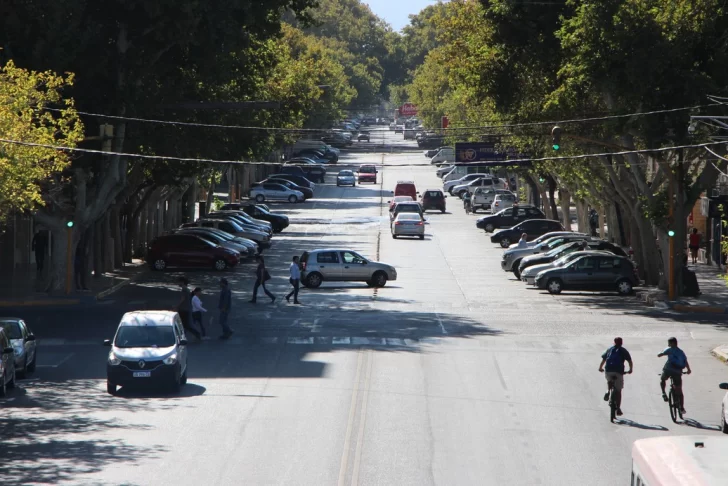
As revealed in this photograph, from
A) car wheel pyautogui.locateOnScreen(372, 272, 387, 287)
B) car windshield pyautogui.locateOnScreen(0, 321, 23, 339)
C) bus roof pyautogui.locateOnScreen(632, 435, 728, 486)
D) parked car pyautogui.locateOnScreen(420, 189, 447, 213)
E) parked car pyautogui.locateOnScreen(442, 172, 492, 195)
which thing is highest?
parked car pyautogui.locateOnScreen(442, 172, 492, 195)

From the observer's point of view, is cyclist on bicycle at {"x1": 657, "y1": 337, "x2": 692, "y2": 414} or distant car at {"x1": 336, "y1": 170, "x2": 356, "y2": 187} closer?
cyclist on bicycle at {"x1": 657, "y1": 337, "x2": 692, "y2": 414}

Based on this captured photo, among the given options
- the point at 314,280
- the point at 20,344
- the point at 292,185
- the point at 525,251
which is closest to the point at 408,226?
the point at 525,251

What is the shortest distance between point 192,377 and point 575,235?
103ft

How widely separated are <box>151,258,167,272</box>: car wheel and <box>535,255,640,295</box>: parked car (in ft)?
54.2

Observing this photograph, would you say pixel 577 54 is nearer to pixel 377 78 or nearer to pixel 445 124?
pixel 445 124

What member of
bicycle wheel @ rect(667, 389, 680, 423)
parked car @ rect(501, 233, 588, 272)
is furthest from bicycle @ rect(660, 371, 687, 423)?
parked car @ rect(501, 233, 588, 272)

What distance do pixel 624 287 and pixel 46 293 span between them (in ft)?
66.6

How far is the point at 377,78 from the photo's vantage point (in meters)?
198

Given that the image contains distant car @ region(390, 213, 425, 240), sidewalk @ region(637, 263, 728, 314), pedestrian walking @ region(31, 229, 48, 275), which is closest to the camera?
sidewalk @ region(637, 263, 728, 314)

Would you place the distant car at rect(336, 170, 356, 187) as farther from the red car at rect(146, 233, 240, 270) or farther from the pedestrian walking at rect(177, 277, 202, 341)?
the pedestrian walking at rect(177, 277, 202, 341)

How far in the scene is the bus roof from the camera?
8.37 m

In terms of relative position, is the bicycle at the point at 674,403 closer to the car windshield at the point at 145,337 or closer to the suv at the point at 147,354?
the suv at the point at 147,354

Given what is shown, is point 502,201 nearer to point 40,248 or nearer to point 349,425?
point 40,248

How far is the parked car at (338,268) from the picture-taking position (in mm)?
44125
